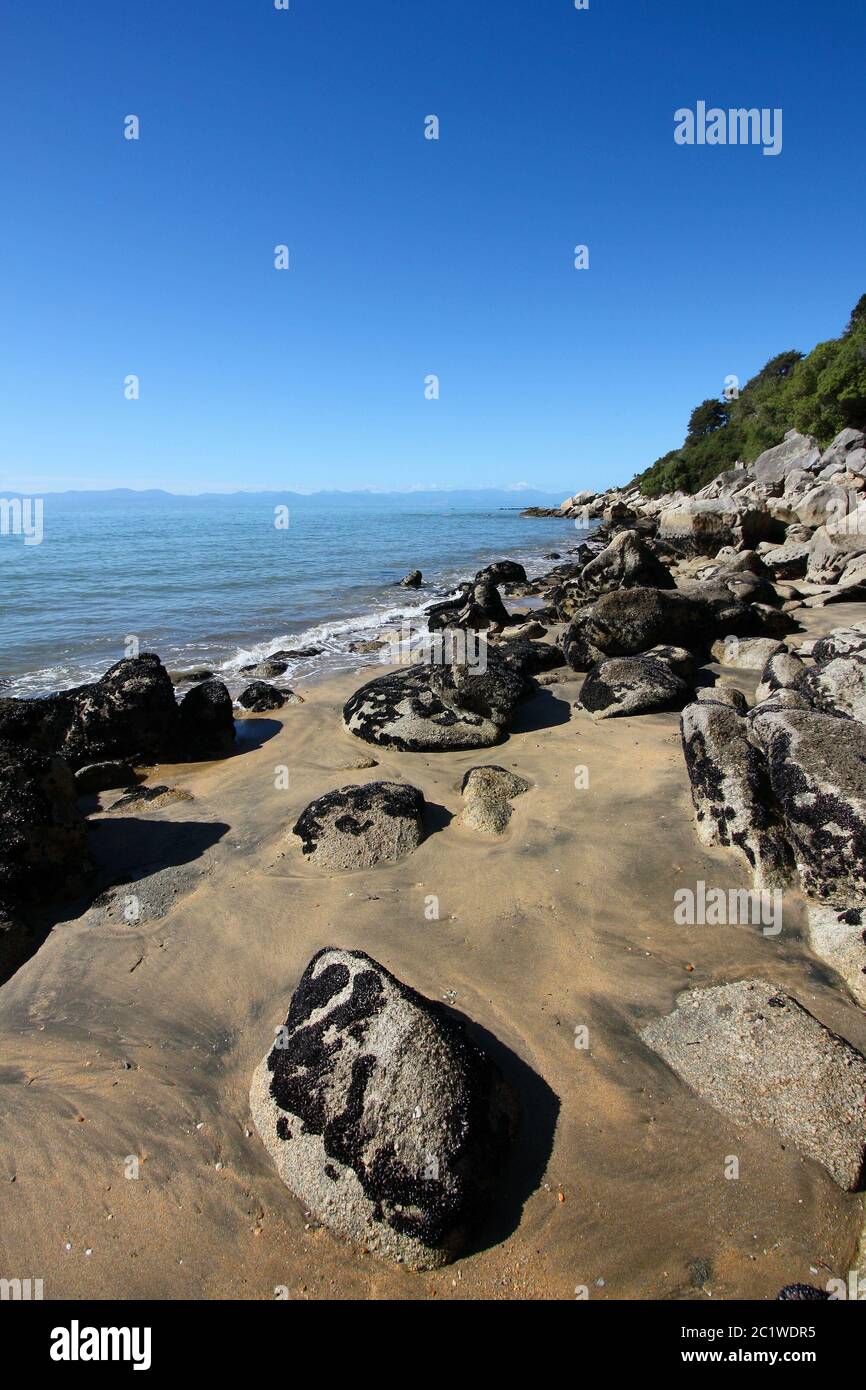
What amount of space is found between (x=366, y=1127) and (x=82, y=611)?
2414 centimetres

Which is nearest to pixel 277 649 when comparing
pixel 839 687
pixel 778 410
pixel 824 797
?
pixel 839 687

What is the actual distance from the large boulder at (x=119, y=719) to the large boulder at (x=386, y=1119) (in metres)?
7.29

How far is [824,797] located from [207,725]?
896 cm

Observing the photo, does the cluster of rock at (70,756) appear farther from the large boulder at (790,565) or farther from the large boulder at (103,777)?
the large boulder at (790,565)

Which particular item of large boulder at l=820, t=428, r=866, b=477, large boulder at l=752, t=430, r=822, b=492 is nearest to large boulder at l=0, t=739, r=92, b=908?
large boulder at l=820, t=428, r=866, b=477

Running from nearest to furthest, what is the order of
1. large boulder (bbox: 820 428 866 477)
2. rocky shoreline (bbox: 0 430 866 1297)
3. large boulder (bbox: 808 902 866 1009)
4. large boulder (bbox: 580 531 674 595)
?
rocky shoreline (bbox: 0 430 866 1297) → large boulder (bbox: 808 902 866 1009) → large boulder (bbox: 580 531 674 595) → large boulder (bbox: 820 428 866 477)

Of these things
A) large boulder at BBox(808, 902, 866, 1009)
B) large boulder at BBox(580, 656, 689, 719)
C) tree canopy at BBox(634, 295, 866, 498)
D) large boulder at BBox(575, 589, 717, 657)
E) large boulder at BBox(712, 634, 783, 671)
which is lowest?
large boulder at BBox(808, 902, 866, 1009)

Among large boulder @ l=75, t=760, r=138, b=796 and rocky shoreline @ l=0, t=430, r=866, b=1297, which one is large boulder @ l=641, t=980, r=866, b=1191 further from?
large boulder @ l=75, t=760, r=138, b=796

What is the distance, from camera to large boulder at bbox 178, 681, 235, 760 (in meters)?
10.7

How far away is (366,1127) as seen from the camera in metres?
3.60

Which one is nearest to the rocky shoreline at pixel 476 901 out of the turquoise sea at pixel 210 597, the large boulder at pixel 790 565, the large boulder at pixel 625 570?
the large boulder at pixel 625 570

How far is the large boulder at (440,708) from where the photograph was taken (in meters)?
9.69

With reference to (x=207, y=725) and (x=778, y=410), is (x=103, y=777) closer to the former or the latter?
(x=207, y=725)

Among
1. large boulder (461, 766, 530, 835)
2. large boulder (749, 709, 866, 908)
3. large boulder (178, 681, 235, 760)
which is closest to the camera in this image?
large boulder (749, 709, 866, 908)
